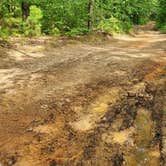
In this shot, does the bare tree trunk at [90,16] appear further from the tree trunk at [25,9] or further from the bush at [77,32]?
the tree trunk at [25,9]

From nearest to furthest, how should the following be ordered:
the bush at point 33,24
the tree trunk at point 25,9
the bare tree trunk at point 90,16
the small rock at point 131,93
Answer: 1. the small rock at point 131,93
2. the bush at point 33,24
3. the tree trunk at point 25,9
4. the bare tree trunk at point 90,16

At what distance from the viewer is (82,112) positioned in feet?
20.2

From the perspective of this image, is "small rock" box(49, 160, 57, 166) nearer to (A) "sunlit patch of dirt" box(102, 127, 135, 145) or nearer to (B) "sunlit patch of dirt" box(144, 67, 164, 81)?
(A) "sunlit patch of dirt" box(102, 127, 135, 145)

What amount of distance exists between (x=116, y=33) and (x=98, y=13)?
2.23m

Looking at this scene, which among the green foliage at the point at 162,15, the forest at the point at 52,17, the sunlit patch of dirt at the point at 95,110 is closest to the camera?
the sunlit patch of dirt at the point at 95,110

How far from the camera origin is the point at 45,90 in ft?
24.0

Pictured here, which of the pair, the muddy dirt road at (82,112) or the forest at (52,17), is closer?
the muddy dirt road at (82,112)

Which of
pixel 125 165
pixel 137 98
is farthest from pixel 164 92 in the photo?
pixel 125 165

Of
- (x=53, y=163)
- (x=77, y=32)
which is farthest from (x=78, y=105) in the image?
(x=77, y=32)

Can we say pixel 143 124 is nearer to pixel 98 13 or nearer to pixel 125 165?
pixel 125 165

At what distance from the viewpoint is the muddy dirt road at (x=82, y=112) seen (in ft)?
15.3

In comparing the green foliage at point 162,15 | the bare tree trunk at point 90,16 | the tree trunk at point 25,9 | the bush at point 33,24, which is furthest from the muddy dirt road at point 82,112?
the green foliage at point 162,15

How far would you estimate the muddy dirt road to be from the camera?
4676 millimetres

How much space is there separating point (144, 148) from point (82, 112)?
5.36 ft
